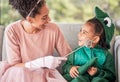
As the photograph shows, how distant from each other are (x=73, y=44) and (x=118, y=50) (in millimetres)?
365

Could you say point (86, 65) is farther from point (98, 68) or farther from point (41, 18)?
point (41, 18)

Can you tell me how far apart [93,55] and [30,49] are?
379mm

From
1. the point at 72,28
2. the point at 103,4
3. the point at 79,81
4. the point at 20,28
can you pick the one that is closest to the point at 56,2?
the point at 103,4

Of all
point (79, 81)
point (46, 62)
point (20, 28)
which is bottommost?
point (79, 81)

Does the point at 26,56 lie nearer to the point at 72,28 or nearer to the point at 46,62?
the point at 46,62

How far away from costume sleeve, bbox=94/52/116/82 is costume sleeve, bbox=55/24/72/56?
251mm

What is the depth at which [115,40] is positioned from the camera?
89.0 inches

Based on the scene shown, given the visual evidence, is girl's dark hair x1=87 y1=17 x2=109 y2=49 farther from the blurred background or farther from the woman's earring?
the blurred background

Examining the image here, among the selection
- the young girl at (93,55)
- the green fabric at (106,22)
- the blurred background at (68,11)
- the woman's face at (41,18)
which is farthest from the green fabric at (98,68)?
the blurred background at (68,11)

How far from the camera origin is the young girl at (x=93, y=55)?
1.96 meters

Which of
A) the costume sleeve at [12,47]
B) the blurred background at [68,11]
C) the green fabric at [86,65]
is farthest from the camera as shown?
the blurred background at [68,11]

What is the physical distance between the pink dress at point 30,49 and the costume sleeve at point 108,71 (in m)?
0.23

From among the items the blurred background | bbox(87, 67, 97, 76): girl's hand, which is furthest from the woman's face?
the blurred background

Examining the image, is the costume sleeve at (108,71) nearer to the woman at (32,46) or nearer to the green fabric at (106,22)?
the green fabric at (106,22)
